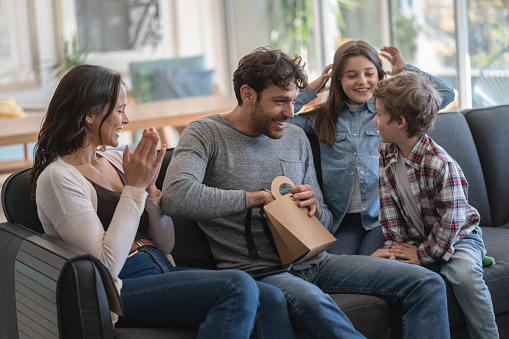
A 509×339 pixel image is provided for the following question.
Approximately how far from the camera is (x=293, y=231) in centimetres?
185

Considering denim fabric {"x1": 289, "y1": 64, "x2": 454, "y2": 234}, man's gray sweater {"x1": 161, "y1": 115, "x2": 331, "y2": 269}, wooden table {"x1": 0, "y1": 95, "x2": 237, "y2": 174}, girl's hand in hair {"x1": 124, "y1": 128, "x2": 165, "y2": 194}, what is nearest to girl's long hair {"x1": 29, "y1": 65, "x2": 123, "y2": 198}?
girl's hand in hair {"x1": 124, "y1": 128, "x2": 165, "y2": 194}

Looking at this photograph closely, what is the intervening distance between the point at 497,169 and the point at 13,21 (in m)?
5.39

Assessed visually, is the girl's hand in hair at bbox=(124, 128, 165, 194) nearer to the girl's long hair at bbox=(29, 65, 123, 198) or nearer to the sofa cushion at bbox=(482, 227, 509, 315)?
the girl's long hair at bbox=(29, 65, 123, 198)

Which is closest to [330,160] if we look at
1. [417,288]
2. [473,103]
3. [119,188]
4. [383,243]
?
[383,243]

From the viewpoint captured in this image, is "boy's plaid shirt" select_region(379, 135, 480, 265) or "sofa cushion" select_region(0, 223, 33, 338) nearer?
"sofa cushion" select_region(0, 223, 33, 338)

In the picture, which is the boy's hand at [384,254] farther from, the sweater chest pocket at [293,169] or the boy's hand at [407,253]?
the sweater chest pocket at [293,169]

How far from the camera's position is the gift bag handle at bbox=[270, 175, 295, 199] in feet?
6.37

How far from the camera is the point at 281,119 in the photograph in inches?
79.1

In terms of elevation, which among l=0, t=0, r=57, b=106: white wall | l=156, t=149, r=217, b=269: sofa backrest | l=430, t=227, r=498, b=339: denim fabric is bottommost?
l=430, t=227, r=498, b=339: denim fabric

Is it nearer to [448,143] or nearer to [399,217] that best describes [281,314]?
[399,217]

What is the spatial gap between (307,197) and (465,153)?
3.03ft

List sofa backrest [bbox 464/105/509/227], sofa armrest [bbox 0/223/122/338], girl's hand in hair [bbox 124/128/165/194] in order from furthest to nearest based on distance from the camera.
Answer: sofa backrest [bbox 464/105/509/227] → girl's hand in hair [bbox 124/128/165/194] → sofa armrest [bbox 0/223/122/338]

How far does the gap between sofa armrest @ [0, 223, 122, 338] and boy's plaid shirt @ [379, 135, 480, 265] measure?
3.20ft

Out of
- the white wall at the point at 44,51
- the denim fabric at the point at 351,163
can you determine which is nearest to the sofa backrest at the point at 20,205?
the denim fabric at the point at 351,163
